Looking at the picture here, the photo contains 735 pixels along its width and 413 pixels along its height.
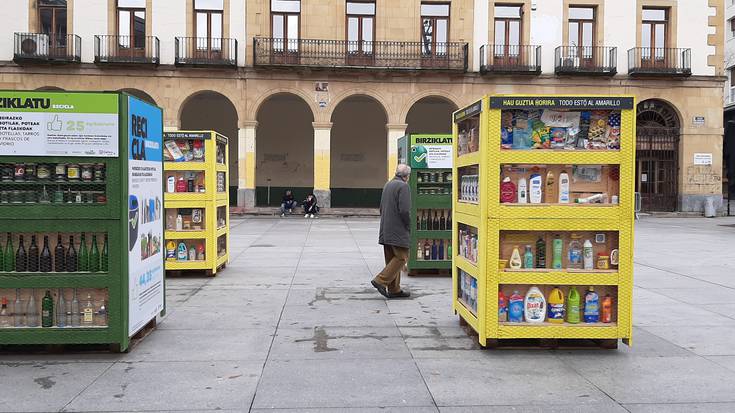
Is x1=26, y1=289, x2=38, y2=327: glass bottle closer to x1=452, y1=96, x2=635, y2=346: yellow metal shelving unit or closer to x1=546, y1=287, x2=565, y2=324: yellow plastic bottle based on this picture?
x1=452, y1=96, x2=635, y2=346: yellow metal shelving unit

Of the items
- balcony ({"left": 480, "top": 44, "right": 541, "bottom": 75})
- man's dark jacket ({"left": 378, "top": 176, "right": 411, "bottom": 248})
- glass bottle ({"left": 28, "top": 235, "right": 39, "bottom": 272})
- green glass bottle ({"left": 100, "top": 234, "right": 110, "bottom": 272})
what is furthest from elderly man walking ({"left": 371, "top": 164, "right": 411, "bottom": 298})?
balcony ({"left": 480, "top": 44, "right": 541, "bottom": 75})

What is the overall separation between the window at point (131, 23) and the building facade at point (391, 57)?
0.05 m

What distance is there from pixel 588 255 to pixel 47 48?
29.4 meters

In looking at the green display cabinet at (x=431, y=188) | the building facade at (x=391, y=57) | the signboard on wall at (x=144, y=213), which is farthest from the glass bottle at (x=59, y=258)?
the building facade at (x=391, y=57)

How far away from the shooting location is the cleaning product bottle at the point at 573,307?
6598mm

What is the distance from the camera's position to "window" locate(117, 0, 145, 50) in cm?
3019

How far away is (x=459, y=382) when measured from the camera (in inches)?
219

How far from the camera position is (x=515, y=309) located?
21.6ft

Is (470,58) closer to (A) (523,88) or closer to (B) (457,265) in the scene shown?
(A) (523,88)

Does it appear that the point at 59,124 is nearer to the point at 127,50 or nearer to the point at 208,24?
the point at 208,24

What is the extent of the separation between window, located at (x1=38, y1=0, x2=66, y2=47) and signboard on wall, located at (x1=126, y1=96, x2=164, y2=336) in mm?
26099

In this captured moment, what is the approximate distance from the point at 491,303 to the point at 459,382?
3.81 feet

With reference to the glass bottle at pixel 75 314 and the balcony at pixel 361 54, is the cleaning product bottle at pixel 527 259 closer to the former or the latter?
the glass bottle at pixel 75 314

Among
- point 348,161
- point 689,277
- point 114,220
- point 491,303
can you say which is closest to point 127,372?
point 114,220
